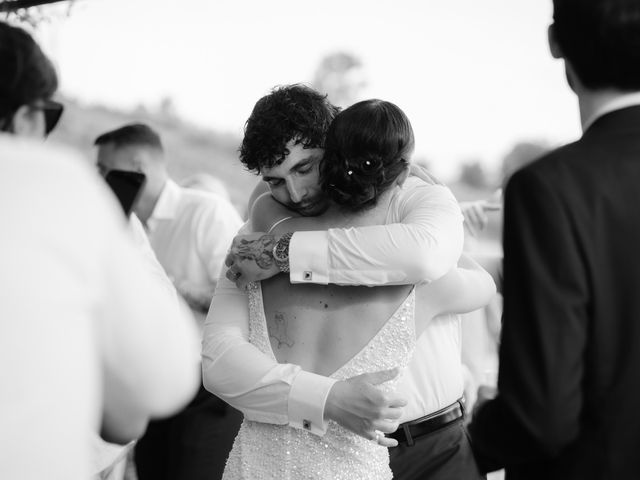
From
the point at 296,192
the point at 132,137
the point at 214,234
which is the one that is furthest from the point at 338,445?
the point at 132,137

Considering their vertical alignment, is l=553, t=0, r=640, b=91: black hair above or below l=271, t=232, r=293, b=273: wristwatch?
above

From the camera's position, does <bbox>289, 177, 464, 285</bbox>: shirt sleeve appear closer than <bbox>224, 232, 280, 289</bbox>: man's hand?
Yes

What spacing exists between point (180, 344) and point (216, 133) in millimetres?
34653

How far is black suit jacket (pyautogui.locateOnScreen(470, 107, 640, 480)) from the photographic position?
1.63 metres

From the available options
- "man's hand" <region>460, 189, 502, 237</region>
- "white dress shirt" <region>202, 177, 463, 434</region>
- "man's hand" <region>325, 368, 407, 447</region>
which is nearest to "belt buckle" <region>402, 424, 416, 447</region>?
"white dress shirt" <region>202, 177, 463, 434</region>

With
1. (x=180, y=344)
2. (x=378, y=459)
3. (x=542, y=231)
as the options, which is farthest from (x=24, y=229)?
(x=378, y=459)

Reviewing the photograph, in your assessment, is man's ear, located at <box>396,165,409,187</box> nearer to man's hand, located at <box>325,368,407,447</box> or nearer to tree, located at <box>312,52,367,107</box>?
man's hand, located at <box>325,368,407,447</box>

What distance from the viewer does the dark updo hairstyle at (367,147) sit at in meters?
2.42

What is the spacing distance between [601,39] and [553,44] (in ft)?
0.49

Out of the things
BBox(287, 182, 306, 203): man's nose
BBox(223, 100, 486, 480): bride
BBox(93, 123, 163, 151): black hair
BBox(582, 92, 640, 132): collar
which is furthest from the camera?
BBox(93, 123, 163, 151): black hair

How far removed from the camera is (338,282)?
94.4 inches

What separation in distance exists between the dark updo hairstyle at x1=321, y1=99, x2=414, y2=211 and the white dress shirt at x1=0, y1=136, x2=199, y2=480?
3.46 feet

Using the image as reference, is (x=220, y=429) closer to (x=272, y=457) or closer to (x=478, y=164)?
(x=272, y=457)

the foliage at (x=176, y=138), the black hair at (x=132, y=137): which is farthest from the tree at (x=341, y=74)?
the black hair at (x=132, y=137)
